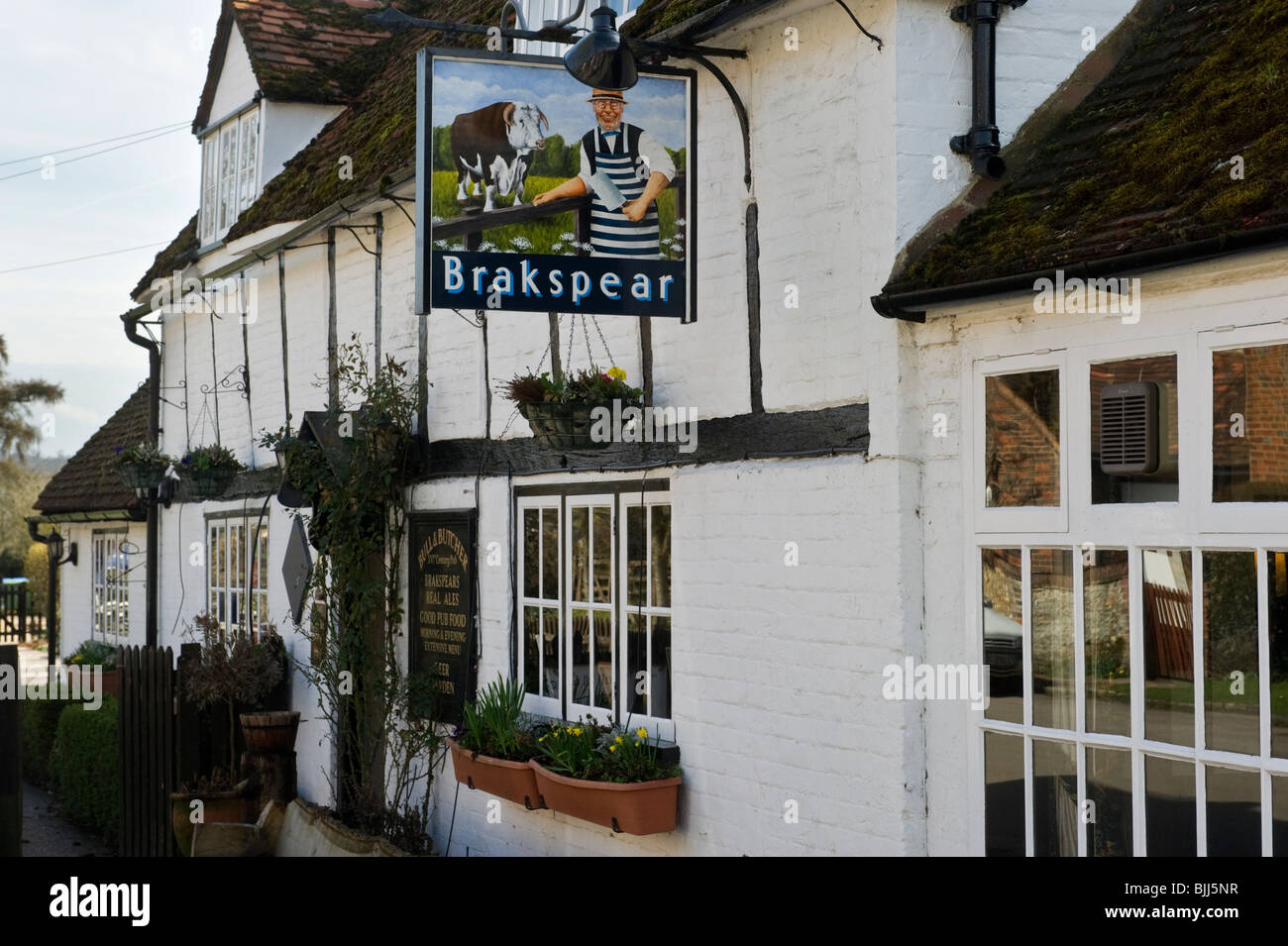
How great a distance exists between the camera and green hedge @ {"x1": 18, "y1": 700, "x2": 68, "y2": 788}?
15227 mm

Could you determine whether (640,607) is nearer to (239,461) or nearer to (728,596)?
(728,596)

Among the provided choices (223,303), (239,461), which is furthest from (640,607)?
(223,303)

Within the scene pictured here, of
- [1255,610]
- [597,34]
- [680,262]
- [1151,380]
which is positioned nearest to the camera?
[1255,610]

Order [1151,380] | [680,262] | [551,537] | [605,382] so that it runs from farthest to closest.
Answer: [551,537] → [605,382] → [680,262] → [1151,380]

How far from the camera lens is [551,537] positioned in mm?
8297

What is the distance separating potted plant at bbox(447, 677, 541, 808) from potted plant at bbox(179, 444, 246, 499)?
5.18m

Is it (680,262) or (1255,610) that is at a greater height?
(680,262)

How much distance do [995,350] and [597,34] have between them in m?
2.07

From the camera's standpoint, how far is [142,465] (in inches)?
556

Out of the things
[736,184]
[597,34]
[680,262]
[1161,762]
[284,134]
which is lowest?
[1161,762]

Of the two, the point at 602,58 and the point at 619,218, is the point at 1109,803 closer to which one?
the point at 619,218

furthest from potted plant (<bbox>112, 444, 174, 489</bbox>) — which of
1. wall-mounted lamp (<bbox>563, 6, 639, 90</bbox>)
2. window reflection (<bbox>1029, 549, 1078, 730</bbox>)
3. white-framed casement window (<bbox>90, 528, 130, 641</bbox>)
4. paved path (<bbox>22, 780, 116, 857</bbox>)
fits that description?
window reflection (<bbox>1029, 549, 1078, 730</bbox>)

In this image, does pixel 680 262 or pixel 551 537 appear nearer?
pixel 680 262

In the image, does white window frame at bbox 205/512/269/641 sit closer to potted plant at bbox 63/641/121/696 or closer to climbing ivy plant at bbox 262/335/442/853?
potted plant at bbox 63/641/121/696
